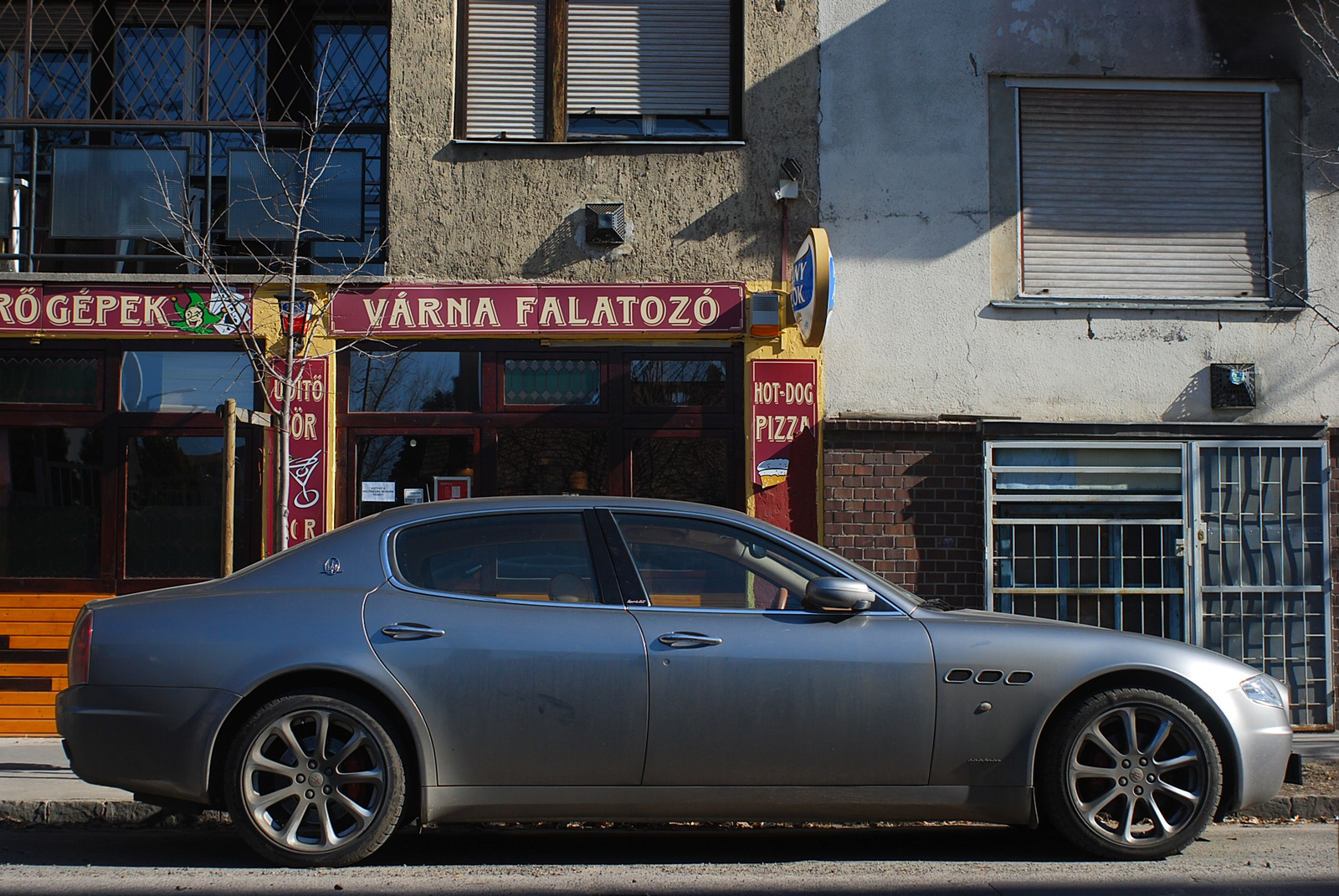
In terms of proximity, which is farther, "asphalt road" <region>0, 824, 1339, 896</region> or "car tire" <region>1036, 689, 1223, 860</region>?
"car tire" <region>1036, 689, 1223, 860</region>

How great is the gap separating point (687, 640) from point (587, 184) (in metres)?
5.45

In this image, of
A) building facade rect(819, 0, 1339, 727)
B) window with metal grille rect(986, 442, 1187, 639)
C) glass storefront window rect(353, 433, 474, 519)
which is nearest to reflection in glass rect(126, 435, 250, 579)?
glass storefront window rect(353, 433, 474, 519)

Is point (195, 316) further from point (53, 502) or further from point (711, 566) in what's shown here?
point (711, 566)

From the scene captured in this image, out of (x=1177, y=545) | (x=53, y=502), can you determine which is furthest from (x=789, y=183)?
(x=53, y=502)

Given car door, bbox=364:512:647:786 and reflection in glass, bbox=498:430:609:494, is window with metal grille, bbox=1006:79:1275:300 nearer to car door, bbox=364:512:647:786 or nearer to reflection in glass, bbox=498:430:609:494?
reflection in glass, bbox=498:430:609:494

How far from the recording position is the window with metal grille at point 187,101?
29.8ft

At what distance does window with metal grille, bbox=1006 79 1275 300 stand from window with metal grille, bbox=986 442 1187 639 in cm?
153

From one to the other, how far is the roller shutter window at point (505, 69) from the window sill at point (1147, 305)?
4.21 meters

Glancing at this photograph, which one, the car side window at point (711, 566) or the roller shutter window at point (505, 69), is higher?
the roller shutter window at point (505, 69)

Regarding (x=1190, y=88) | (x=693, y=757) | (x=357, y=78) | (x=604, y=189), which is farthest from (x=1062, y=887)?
(x=357, y=78)

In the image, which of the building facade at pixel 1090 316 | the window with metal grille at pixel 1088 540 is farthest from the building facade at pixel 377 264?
the window with metal grille at pixel 1088 540

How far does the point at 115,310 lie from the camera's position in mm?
8711

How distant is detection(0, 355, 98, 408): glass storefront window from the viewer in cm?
872

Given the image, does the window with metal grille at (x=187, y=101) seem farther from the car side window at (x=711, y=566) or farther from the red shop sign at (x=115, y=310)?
the car side window at (x=711, y=566)
